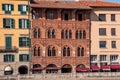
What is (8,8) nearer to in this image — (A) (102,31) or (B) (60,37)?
(B) (60,37)

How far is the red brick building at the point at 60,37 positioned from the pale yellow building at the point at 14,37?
116 cm

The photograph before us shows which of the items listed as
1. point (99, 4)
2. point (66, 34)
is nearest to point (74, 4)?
point (99, 4)

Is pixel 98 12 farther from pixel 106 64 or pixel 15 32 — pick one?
pixel 15 32

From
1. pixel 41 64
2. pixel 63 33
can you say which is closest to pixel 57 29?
pixel 63 33

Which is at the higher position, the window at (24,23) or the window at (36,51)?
the window at (24,23)

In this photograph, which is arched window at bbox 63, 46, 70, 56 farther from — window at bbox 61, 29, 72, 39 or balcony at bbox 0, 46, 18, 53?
balcony at bbox 0, 46, 18, 53

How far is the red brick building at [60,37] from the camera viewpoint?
73812mm

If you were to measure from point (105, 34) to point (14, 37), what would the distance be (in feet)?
47.1

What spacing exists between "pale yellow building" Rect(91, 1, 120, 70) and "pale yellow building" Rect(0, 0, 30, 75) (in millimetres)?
10560

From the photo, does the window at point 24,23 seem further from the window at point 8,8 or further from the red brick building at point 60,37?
the window at point 8,8

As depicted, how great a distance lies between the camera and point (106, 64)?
76.6 metres

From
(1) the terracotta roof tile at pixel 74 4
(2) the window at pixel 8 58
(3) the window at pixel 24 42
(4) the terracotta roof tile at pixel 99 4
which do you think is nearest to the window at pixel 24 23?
(3) the window at pixel 24 42

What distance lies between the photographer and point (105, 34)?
252ft

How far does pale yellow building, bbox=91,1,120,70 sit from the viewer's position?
251 feet
